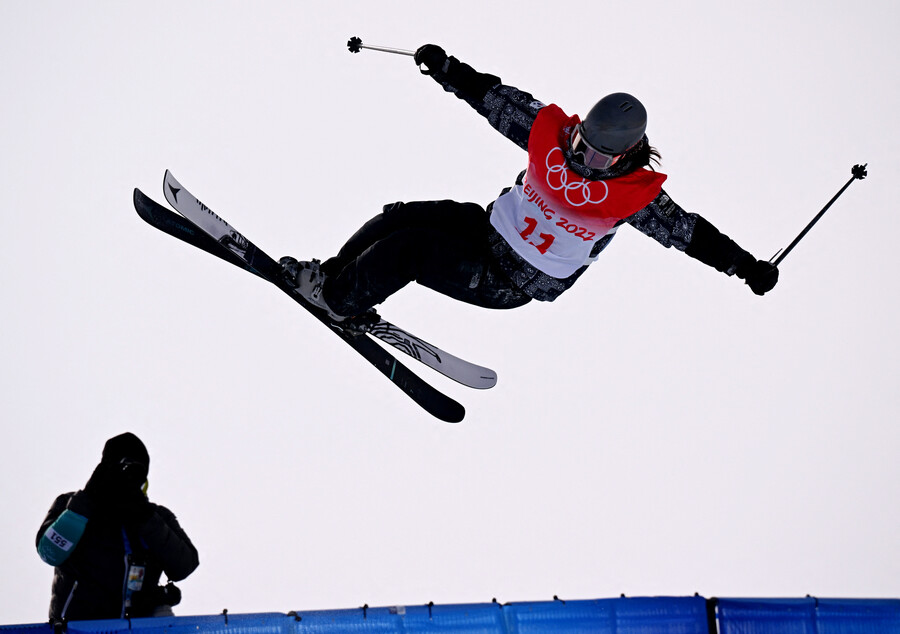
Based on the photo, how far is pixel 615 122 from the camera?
4.34 metres

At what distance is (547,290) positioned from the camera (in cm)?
507

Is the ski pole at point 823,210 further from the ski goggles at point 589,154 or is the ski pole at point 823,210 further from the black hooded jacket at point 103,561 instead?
the black hooded jacket at point 103,561

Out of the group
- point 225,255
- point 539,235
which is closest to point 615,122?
point 539,235

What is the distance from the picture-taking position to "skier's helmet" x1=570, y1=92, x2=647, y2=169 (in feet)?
14.3

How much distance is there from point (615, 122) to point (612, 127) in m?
0.02

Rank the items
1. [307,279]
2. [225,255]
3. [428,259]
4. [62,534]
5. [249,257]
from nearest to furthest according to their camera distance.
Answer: [62,534], [428,259], [307,279], [249,257], [225,255]

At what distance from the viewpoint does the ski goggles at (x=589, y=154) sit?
4.46m

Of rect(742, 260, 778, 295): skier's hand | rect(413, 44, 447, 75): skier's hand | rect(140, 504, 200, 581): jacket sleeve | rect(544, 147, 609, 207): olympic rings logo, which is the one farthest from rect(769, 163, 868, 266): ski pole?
rect(140, 504, 200, 581): jacket sleeve

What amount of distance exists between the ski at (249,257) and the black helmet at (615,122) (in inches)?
78.1

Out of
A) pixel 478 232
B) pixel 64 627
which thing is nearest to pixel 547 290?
pixel 478 232

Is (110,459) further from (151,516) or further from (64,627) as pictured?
(64,627)

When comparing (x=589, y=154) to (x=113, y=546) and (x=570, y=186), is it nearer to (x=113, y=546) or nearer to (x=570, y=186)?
(x=570, y=186)

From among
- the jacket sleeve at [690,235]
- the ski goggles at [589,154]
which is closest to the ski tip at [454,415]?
the jacket sleeve at [690,235]

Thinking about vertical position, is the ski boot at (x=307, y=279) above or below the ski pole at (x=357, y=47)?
below
